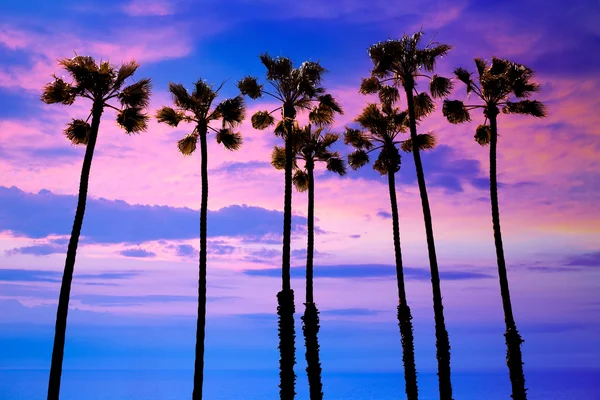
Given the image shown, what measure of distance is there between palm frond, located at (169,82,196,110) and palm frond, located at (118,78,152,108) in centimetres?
382

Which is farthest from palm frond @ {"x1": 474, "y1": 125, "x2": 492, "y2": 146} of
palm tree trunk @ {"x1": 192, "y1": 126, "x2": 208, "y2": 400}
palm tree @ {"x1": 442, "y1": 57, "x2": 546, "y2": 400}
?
palm tree trunk @ {"x1": 192, "y1": 126, "x2": 208, "y2": 400}

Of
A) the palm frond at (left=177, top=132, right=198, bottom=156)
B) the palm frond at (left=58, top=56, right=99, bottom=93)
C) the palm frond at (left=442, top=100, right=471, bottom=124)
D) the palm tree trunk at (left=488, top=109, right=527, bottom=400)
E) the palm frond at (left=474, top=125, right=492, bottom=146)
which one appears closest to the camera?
the palm frond at (left=58, top=56, right=99, bottom=93)

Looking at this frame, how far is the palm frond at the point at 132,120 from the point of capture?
37287 millimetres

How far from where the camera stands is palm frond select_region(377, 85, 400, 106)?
154 ft

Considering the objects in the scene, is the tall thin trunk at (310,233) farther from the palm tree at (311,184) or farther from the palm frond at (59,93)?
the palm frond at (59,93)

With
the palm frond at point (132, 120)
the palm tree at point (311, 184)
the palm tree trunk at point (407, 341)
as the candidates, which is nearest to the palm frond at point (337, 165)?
the palm tree at point (311, 184)

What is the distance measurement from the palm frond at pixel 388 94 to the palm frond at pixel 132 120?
1607 cm

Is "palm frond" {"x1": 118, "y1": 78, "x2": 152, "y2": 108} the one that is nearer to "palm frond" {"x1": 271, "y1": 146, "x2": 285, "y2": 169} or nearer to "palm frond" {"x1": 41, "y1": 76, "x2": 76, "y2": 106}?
"palm frond" {"x1": 41, "y1": 76, "x2": 76, "y2": 106}

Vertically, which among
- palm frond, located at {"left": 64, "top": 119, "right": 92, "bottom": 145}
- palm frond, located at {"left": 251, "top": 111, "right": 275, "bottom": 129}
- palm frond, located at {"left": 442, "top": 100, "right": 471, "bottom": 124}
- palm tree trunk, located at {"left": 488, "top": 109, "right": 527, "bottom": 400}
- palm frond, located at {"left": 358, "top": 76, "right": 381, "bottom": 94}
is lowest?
palm tree trunk, located at {"left": 488, "top": 109, "right": 527, "bottom": 400}

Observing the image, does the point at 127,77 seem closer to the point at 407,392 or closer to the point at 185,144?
the point at 185,144

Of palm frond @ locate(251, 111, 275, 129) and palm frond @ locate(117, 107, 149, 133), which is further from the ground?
palm frond @ locate(251, 111, 275, 129)

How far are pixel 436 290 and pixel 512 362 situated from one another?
18.0 feet

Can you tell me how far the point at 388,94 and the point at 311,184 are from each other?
756cm

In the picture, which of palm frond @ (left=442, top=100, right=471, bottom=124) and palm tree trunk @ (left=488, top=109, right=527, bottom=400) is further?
palm frond @ (left=442, top=100, right=471, bottom=124)
